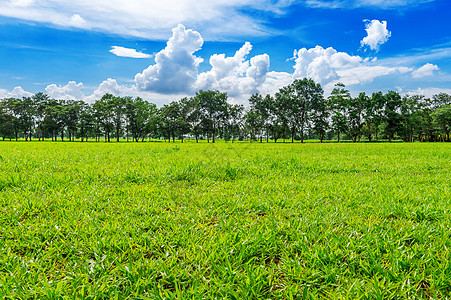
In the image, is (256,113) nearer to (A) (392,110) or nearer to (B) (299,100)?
(B) (299,100)

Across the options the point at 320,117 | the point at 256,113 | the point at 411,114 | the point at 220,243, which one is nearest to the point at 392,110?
the point at 411,114

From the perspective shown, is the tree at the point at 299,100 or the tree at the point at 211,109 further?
the tree at the point at 211,109

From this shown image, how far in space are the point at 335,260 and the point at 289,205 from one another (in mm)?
1769

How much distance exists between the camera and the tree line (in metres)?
78.9

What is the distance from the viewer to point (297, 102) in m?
Result: 77.9

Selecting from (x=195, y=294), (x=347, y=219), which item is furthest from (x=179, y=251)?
(x=347, y=219)

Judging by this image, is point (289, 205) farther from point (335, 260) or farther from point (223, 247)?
point (223, 247)

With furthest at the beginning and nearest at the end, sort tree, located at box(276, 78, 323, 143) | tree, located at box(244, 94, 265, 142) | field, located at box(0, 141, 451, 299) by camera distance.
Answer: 1. tree, located at box(244, 94, 265, 142)
2. tree, located at box(276, 78, 323, 143)
3. field, located at box(0, 141, 451, 299)

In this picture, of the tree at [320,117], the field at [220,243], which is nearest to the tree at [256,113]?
the tree at [320,117]

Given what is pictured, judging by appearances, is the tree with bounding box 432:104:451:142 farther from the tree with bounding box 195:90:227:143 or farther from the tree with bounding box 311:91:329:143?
the tree with bounding box 195:90:227:143

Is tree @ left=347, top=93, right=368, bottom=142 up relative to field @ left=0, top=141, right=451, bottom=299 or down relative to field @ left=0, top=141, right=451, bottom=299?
up

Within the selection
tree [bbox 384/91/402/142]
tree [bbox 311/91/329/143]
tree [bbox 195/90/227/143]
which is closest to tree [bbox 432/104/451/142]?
tree [bbox 384/91/402/142]

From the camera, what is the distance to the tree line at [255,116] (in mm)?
78938

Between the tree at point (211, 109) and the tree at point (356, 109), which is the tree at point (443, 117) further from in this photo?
the tree at point (211, 109)
